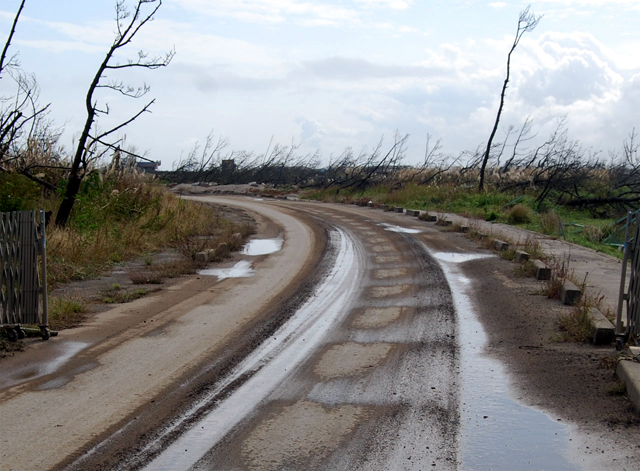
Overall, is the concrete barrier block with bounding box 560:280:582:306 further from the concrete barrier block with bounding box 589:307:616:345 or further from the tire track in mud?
the concrete barrier block with bounding box 589:307:616:345

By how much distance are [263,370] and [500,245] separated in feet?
34.2

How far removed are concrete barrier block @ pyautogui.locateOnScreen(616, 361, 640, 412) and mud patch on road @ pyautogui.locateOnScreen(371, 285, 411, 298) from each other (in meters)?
4.82

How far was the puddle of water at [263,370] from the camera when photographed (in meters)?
4.84

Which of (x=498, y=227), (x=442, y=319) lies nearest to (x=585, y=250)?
(x=498, y=227)

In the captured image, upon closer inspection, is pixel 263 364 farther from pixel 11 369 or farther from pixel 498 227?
pixel 498 227

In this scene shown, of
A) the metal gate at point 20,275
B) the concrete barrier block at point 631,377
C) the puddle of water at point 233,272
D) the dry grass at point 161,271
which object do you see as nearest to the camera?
the concrete barrier block at point 631,377

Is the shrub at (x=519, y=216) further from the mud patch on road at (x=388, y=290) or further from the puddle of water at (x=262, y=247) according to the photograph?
the mud patch on road at (x=388, y=290)

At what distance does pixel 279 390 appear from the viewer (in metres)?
6.16

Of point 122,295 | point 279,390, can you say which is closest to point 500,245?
point 122,295

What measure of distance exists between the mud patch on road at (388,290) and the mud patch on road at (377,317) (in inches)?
40.0

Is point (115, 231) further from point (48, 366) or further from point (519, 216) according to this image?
point (519, 216)

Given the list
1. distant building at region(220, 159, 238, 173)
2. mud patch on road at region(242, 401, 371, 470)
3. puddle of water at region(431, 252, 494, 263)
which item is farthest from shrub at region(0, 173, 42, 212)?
distant building at region(220, 159, 238, 173)

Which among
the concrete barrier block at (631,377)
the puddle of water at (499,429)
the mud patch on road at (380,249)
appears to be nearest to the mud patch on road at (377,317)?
the puddle of water at (499,429)

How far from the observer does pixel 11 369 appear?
687 centimetres
